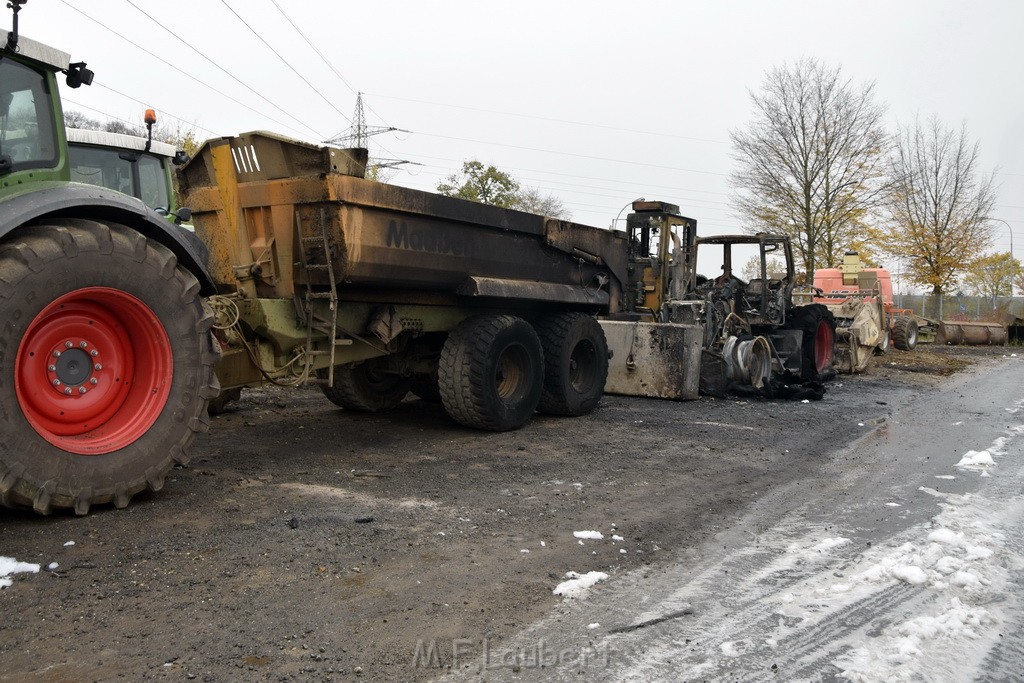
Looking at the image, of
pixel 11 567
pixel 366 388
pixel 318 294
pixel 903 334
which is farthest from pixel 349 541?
pixel 903 334

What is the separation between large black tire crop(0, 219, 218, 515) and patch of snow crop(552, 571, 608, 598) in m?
2.26

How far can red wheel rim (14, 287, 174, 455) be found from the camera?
14.3 feet

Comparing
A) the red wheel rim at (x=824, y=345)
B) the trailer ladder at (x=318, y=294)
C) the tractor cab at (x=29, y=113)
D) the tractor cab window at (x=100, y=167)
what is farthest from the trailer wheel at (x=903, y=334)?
the tractor cab at (x=29, y=113)

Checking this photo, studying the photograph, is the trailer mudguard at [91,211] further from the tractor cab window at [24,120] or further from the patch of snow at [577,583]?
the patch of snow at [577,583]

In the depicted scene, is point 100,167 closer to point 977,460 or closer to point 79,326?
point 79,326

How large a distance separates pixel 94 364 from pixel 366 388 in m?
3.96

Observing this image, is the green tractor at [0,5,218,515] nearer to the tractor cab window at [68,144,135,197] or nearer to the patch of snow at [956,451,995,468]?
the tractor cab window at [68,144,135,197]

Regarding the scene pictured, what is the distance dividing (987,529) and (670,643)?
2656 millimetres

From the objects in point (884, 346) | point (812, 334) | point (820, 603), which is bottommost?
point (820, 603)

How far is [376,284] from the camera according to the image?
6.66 meters

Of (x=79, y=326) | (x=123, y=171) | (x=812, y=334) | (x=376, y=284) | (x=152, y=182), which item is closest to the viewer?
(x=79, y=326)

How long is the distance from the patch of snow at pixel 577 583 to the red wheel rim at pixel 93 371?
2.38m

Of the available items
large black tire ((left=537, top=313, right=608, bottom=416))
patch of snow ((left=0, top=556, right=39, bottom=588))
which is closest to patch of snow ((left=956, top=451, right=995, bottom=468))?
large black tire ((left=537, top=313, right=608, bottom=416))

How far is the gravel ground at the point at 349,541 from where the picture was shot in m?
3.14
